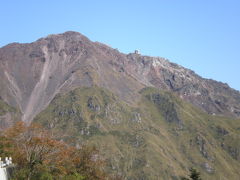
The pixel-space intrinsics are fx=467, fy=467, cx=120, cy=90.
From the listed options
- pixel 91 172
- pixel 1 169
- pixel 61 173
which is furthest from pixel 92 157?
pixel 1 169

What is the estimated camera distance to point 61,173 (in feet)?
237

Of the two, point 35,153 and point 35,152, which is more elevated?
point 35,152

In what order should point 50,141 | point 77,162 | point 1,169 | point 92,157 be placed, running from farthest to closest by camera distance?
1. point 92,157
2. point 77,162
3. point 50,141
4. point 1,169

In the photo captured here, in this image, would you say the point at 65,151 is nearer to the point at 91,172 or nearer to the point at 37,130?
the point at 37,130

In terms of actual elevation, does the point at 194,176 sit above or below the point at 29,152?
below

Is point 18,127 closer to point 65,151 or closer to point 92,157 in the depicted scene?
point 65,151

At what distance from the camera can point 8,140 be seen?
6881 cm

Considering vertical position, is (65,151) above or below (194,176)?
above

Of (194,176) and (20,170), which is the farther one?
(194,176)

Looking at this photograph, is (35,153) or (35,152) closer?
(35,153)

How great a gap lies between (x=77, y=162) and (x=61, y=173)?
1098 cm

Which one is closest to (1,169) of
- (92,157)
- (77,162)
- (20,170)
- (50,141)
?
(20,170)

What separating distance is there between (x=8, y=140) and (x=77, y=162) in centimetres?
1760

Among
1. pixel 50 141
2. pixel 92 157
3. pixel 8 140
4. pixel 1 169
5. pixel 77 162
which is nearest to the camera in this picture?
pixel 1 169
